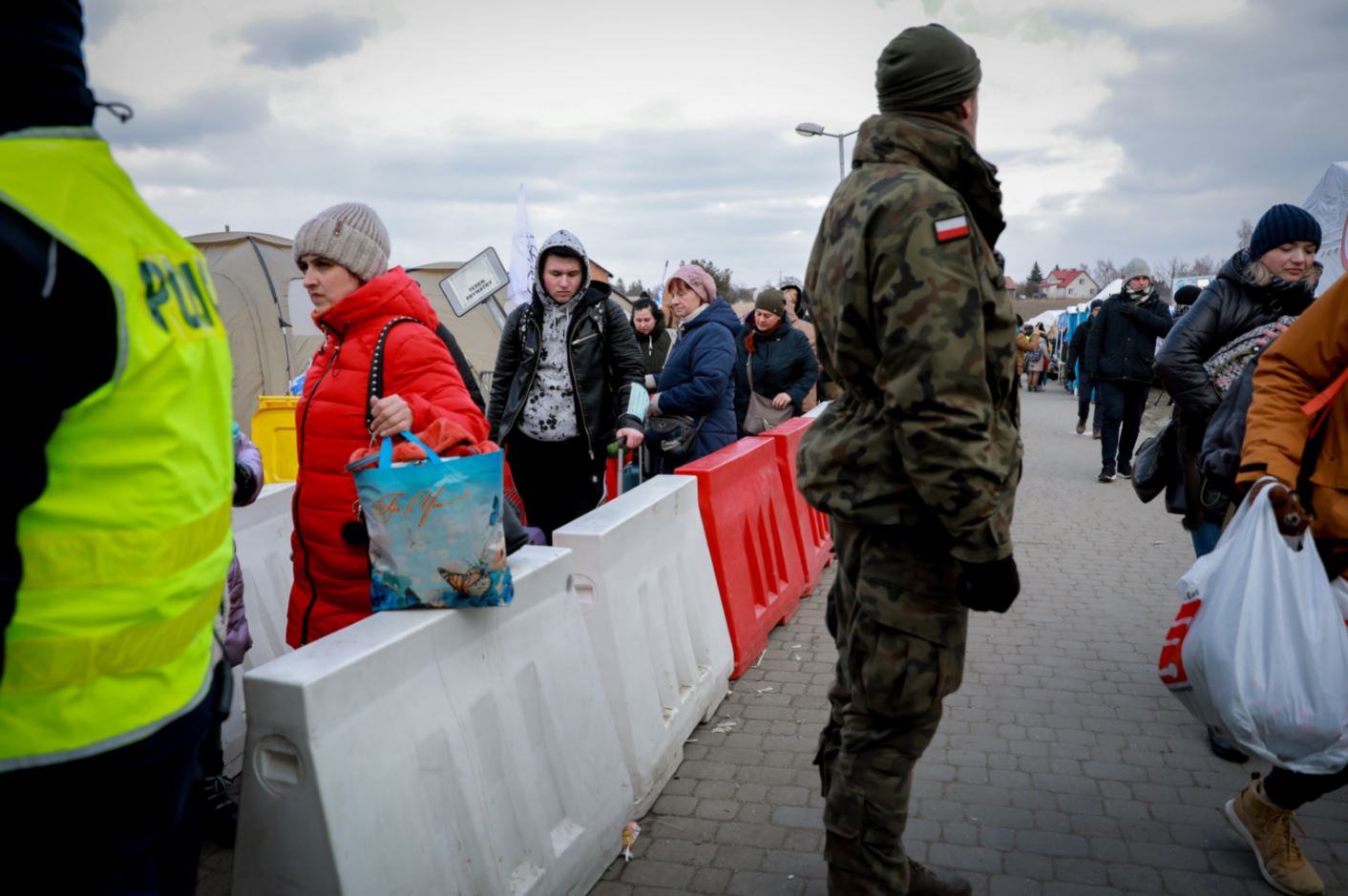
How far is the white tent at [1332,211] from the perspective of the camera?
8891mm

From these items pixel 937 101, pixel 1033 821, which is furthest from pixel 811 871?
pixel 937 101

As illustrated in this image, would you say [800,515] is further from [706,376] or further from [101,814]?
[101,814]

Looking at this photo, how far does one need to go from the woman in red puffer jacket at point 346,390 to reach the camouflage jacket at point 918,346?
1.13 metres

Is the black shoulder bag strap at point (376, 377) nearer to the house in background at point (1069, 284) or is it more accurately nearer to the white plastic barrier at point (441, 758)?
the white plastic barrier at point (441, 758)

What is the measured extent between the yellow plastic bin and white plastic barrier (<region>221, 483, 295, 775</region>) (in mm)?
2466

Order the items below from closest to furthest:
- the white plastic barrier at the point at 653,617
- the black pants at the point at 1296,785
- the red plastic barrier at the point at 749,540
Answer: the black pants at the point at 1296,785 < the white plastic barrier at the point at 653,617 < the red plastic barrier at the point at 749,540

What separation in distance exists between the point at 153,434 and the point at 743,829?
273cm

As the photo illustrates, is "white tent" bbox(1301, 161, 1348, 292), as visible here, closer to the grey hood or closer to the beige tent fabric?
the grey hood

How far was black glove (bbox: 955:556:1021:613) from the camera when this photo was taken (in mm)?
2484

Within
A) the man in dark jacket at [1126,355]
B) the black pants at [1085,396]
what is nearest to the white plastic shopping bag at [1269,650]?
the man in dark jacket at [1126,355]

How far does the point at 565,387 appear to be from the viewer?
5.41 m

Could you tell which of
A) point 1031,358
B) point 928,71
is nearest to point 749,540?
point 928,71

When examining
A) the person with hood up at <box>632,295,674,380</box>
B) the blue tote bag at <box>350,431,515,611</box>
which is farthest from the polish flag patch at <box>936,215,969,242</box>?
the person with hood up at <box>632,295,674,380</box>

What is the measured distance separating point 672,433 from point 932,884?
4.15 m
